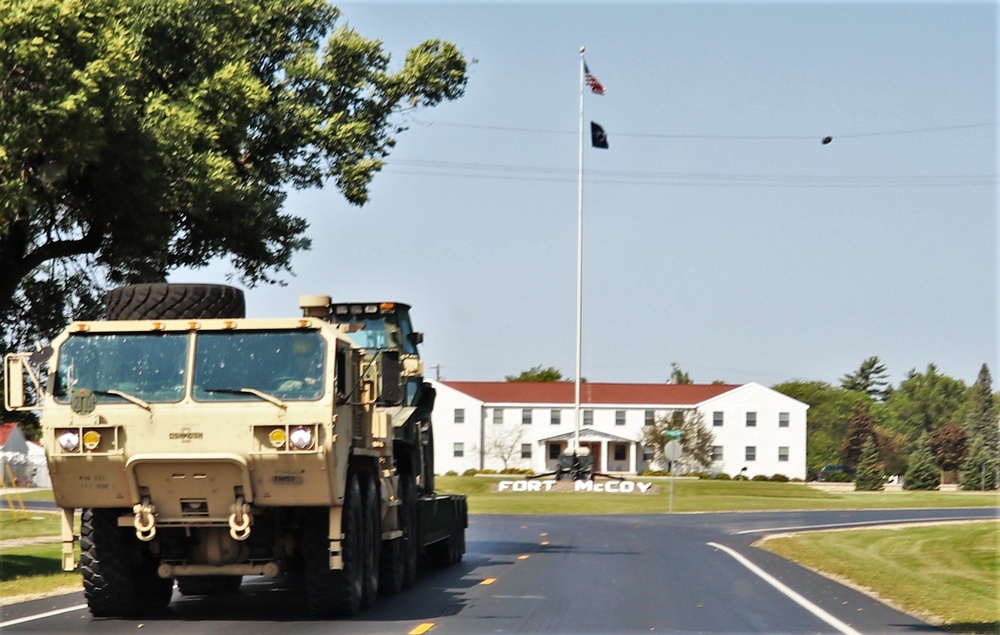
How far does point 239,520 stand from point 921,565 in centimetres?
1520

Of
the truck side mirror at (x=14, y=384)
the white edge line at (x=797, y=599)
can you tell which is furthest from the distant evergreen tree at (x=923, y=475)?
the truck side mirror at (x=14, y=384)

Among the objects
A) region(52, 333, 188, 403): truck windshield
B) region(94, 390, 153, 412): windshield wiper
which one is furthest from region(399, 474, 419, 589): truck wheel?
region(94, 390, 153, 412): windshield wiper

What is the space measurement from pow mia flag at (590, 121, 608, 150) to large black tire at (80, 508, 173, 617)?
4532cm

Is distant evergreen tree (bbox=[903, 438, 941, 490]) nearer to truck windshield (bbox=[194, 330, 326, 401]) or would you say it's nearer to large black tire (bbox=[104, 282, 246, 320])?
large black tire (bbox=[104, 282, 246, 320])

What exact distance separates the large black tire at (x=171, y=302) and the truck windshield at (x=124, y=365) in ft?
2.40

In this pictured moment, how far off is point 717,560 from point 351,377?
12.0 meters

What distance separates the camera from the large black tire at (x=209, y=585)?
17.7 meters

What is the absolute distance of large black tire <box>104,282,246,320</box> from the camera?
1531 cm

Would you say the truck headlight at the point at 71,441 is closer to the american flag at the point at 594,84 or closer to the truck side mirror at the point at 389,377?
the truck side mirror at the point at 389,377

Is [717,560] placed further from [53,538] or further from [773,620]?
[53,538]

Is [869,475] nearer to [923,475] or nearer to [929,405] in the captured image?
[923,475]

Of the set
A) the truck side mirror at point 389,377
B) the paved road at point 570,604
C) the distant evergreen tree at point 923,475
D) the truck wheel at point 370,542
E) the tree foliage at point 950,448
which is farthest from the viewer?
the tree foliage at point 950,448

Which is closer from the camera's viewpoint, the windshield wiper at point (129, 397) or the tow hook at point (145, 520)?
→ the windshield wiper at point (129, 397)

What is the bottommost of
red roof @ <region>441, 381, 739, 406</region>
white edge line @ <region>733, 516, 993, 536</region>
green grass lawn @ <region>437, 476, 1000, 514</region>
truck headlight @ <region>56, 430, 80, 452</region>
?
green grass lawn @ <region>437, 476, 1000, 514</region>
